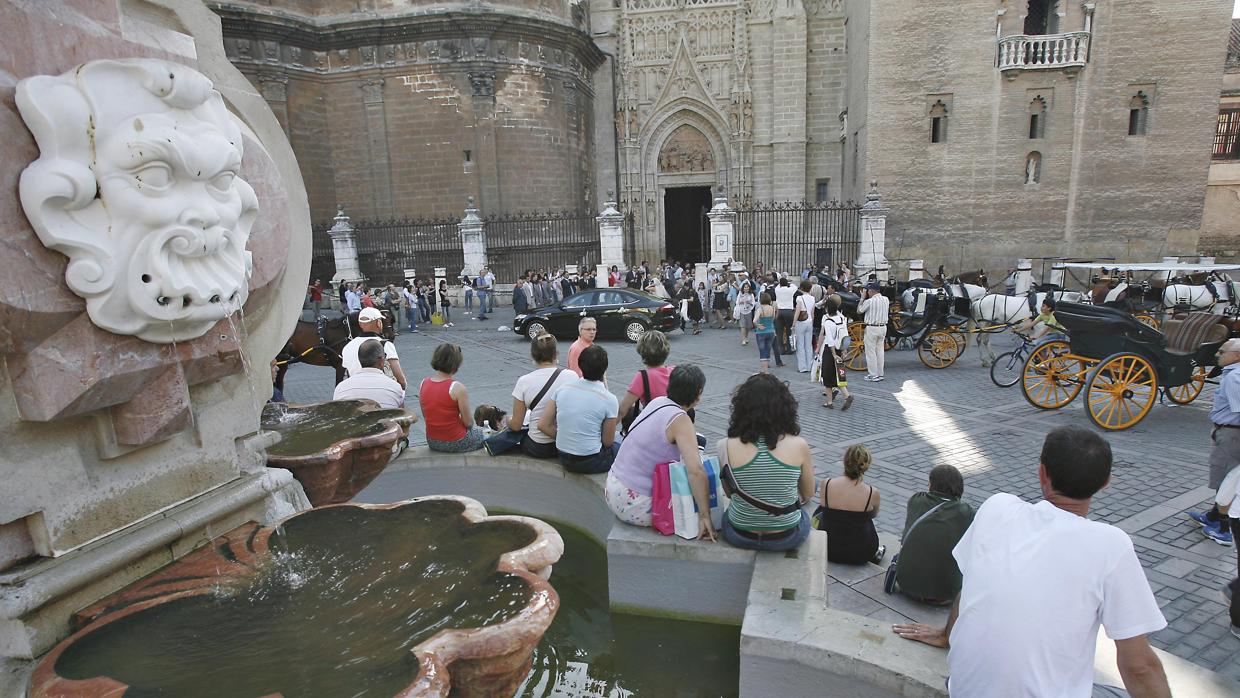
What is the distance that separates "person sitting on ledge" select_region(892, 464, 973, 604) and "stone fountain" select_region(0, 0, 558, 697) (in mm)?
1857

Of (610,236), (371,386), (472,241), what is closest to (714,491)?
(371,386)

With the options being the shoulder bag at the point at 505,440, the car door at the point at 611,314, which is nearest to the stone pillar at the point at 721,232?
the car door at the point at 611,314

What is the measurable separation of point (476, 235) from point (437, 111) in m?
4.95

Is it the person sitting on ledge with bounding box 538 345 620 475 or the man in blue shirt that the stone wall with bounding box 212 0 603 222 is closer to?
the person sitting on ledge with bounding box 538 345 620 475

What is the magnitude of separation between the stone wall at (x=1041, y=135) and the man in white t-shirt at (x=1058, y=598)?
21.6 meters

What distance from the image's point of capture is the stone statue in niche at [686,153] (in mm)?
26953

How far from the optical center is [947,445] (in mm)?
7176

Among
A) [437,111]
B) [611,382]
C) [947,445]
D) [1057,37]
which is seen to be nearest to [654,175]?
[437,111]

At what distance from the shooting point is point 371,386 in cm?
534

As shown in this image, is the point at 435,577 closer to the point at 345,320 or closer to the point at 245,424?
the point at 245,424

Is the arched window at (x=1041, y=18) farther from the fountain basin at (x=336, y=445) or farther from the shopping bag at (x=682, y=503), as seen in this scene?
the fountain basin at (x=336, y=445)

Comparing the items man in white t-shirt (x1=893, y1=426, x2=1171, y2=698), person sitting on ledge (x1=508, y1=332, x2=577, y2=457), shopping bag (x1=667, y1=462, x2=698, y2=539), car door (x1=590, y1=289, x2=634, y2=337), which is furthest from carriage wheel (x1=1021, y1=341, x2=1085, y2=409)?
car door (x1=590, y1=289, x2=634, y2=337)

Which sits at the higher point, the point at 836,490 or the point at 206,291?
the point at 206,291

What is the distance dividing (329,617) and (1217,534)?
5703 millimetres
